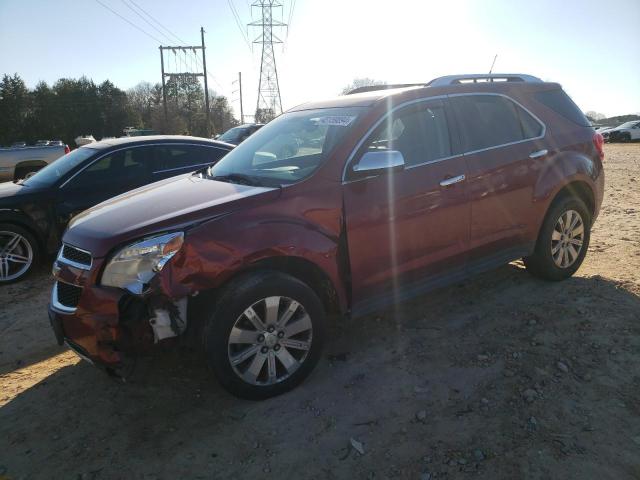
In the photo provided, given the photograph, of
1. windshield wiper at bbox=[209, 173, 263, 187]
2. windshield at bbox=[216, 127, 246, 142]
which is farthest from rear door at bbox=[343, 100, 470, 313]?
windshield at bbox=[216, 127, 246, 142]

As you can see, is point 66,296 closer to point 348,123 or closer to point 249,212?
point 249,212

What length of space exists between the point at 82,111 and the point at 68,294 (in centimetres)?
7014

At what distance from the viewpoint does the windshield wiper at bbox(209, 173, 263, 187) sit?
3.31 meters

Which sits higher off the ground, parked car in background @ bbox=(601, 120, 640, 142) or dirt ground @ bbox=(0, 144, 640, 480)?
parked car in background @ bbox=(601, 120, 640, 142)

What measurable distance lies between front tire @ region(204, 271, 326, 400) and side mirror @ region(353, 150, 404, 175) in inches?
34.9

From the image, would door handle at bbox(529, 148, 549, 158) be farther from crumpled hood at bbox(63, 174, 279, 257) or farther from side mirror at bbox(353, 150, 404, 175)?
crumpled hood at bbox(63, 174, 279, 257)

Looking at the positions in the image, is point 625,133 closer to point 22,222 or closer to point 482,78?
point 482,78

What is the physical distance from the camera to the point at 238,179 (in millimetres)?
3506

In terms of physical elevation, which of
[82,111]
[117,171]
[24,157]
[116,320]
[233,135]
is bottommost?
[116,320]

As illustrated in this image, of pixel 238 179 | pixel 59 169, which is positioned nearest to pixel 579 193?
pixel 238 179

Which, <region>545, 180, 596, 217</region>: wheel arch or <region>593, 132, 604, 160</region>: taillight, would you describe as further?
<region>593, 132, 604, 160</region>: taillight

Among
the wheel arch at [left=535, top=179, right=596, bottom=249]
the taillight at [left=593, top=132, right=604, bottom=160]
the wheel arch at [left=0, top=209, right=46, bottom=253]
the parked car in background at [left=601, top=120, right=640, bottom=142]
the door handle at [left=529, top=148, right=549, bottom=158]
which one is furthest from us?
the parked car in background at [left=601, top=120, right=640, bottom=142]

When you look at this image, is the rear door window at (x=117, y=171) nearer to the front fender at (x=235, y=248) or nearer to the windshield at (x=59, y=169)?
the windshield at (x=59, y=169)

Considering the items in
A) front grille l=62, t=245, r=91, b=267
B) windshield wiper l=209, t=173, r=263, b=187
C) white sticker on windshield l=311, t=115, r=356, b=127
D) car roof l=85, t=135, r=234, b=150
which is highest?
car roof l=85, t=135, r=234, b=150
